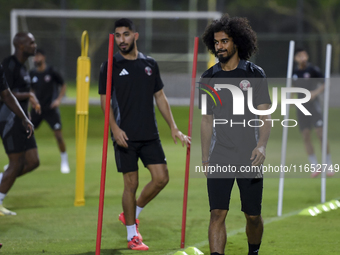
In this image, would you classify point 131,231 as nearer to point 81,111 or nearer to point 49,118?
point 81,111

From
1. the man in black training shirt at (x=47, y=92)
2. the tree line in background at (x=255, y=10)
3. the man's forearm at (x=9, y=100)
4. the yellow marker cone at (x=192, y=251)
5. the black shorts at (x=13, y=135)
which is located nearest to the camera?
the yellow marker cone at (x=192, y=251)

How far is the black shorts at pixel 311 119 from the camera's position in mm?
10320

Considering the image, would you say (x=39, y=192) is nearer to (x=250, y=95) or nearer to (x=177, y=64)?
(x=250, y=95)

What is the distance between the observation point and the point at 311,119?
34.1ft

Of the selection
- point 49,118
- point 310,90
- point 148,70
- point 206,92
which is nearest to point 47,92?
point 49,118

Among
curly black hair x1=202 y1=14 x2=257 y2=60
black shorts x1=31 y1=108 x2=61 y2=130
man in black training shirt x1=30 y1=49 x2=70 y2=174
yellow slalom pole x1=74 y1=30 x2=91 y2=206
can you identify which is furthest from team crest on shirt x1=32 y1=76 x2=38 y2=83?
curly black hair x1=202 y1=14 x2=257 y2=60

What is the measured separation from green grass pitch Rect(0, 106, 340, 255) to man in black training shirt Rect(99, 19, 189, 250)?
20.5 inches

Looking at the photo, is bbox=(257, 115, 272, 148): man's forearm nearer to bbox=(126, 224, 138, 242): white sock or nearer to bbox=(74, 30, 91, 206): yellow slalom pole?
bbox=(126, 224, 138, 242): white sock

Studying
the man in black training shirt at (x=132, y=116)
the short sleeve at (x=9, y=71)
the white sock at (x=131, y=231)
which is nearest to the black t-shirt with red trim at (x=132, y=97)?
the man in black training shirt at (x=132, y=116)

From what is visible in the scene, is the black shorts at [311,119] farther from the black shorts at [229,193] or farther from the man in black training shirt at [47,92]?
the black shorts at [229,193]

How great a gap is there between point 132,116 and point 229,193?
158 cm

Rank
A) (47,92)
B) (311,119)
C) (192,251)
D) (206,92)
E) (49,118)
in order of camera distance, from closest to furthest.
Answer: (206,92) → (192,251) → (311,119) → (49,118) → (47,92)

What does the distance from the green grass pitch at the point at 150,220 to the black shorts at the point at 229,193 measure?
1.07 metres

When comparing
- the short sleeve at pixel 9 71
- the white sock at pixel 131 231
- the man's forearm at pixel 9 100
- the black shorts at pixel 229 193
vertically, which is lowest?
the white sock at pixel 131 231
